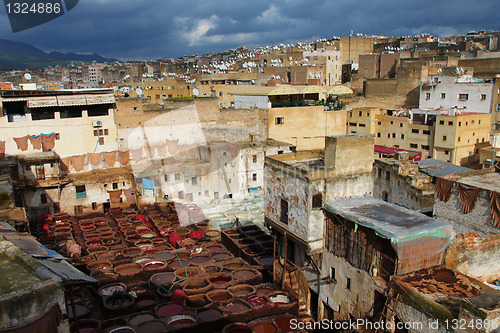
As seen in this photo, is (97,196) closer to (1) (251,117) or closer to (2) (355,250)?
(1) (251,117)

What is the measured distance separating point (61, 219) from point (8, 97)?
9.77 metres

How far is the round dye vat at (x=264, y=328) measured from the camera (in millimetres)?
14898

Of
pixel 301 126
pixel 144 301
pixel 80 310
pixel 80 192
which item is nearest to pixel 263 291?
pixel 144 301

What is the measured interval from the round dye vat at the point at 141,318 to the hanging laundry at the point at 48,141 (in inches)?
749

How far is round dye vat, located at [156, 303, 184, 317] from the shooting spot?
15.6 m

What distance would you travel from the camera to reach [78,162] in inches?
1180

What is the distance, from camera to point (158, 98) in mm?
47344

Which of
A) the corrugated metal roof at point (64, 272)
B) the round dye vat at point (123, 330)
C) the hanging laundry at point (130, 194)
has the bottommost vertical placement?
the round dye vat at point (123, 330)

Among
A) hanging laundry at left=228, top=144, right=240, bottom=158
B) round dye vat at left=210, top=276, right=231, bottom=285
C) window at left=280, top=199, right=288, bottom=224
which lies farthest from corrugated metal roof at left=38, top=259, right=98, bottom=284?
hanging laundry at left=228, top=144, right=240, bottom=158

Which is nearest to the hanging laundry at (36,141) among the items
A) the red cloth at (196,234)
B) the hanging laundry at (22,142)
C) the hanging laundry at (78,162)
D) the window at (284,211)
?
the hanging laundry at (22,142)

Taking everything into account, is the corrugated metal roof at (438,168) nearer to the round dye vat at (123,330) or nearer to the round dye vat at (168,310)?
the round dye vat at (168,310)

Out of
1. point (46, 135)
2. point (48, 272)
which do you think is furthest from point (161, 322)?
point (46, 135)

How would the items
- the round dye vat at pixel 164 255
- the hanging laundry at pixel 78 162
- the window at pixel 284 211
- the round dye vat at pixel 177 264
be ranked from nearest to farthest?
1. the window at pixel 284 211
2. the round dye vat at pixel 177 264
3. the round dye vat at pixel 164 255
4. the hanging laundry at pixel 78 162

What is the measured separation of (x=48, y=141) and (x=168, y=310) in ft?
63.5
